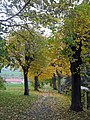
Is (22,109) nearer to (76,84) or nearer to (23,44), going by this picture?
(76,84)

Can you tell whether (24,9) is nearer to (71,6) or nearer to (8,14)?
(8,14)

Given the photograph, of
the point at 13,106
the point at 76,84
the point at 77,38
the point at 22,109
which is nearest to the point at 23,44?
the point at 13,106

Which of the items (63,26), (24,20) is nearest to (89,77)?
(63,26)

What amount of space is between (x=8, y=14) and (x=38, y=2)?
1.64 meters

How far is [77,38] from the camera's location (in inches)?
599

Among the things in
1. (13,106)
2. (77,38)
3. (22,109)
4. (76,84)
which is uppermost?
(77,38)

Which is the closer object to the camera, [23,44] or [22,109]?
[22,109]

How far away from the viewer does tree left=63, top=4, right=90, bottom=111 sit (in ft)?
38.9

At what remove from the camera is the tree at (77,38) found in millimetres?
11844

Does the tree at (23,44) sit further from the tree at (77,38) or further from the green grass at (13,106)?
the green grass at (13,106)

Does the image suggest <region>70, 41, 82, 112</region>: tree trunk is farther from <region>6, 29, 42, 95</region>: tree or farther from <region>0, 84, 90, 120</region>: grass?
<region>6, 29, 42, 95</region>: tree

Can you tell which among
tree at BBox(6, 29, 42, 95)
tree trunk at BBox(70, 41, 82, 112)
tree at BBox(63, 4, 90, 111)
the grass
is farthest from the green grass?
tree at BBox(63, 4, 90, 111)

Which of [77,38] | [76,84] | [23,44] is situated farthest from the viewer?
[23,44]

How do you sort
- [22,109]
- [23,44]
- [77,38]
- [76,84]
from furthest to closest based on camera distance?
[23,44], [76,84], [22,109], [77,38]
